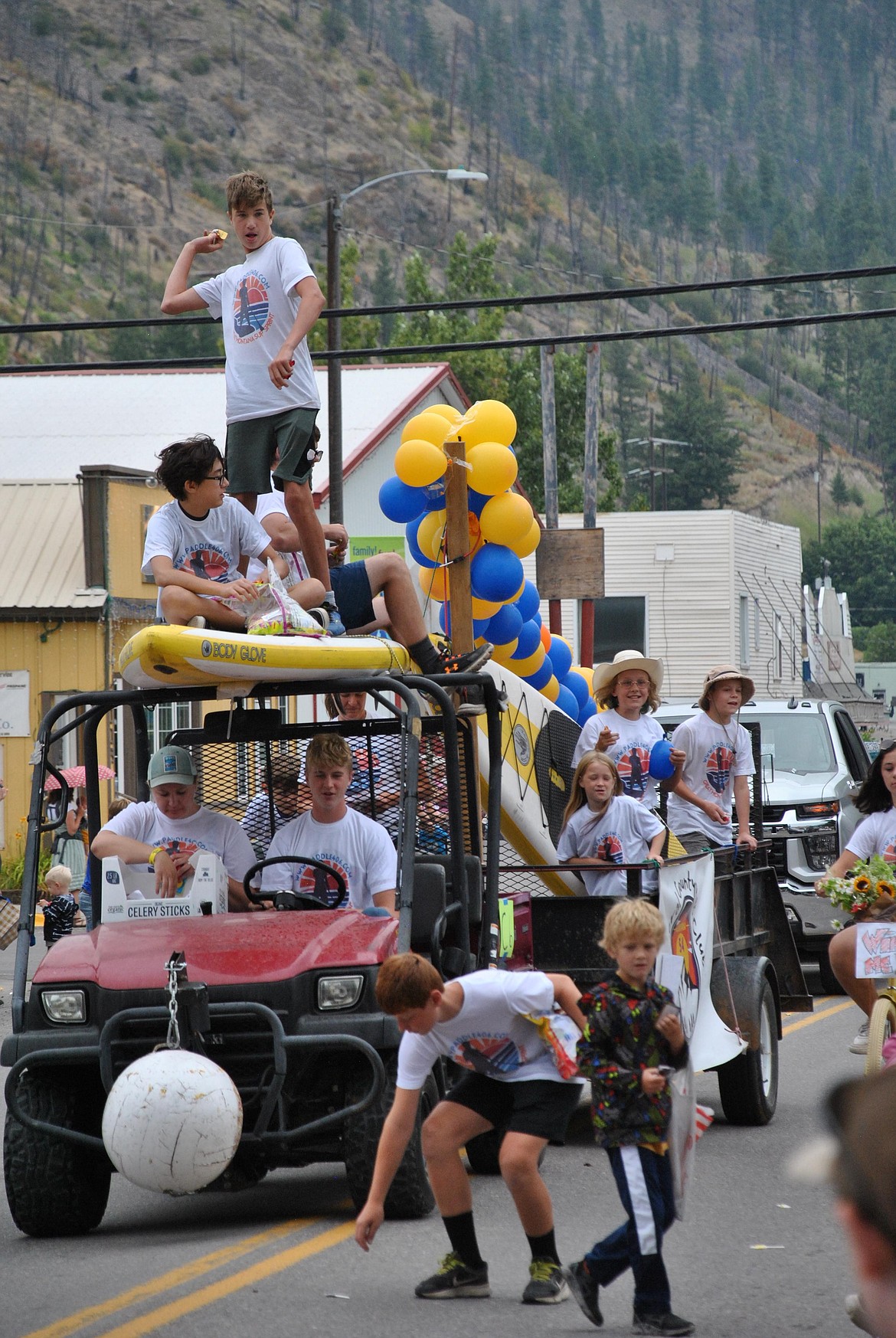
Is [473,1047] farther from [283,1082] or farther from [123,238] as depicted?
[123,238]

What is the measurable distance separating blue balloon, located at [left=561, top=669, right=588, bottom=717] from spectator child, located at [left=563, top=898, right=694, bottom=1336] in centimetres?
921

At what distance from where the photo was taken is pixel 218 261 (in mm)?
181125

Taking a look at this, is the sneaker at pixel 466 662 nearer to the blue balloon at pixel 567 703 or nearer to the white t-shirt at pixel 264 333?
the white t-shirt at pixel 264 333

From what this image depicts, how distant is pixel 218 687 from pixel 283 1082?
1.60 meters

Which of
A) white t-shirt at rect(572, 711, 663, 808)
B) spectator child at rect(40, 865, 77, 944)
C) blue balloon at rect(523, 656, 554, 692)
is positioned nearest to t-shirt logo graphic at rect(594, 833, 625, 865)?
white t-shirt at rect(572, 711, 663, 808)

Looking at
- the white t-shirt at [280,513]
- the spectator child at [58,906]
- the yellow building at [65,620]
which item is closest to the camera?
the white t-shirt at [280,513]

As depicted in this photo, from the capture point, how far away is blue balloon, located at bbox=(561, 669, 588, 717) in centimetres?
1518

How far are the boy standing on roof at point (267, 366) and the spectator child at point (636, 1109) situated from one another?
127 inches

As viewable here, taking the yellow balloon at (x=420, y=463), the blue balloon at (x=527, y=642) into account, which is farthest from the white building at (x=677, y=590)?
the yellow balloon at (x=420, y=463)

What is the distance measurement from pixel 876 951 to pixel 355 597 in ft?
9.13

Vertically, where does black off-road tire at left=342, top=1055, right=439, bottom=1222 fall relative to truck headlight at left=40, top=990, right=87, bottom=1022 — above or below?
below

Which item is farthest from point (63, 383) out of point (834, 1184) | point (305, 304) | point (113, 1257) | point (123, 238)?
point (123, 238)

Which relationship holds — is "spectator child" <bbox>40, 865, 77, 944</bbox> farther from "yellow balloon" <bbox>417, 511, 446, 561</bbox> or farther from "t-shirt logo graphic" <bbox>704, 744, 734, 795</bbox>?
"t-shirt logo graphic" <bbox>704, 744, 734, 795</bbox>

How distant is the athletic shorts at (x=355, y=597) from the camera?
27.5ft
